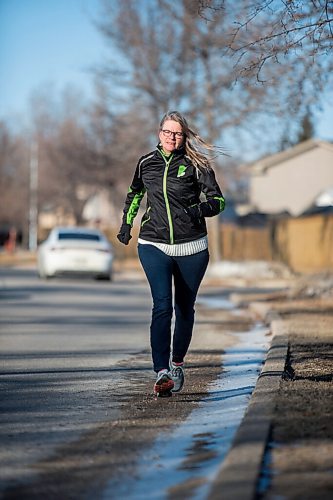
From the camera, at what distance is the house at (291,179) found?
5225 cm

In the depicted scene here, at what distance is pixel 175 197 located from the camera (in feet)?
25.3

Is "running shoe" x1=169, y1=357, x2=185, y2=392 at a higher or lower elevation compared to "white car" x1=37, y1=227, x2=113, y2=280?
lower

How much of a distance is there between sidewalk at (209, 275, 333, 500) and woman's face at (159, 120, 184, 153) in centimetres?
182

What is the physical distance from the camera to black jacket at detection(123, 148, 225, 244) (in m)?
7.72

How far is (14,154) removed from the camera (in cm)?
7325

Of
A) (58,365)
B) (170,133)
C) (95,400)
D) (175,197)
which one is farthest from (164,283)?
(58,365)

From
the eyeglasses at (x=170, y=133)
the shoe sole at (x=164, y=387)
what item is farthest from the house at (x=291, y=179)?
the shoe sole at (x=164, y=387)

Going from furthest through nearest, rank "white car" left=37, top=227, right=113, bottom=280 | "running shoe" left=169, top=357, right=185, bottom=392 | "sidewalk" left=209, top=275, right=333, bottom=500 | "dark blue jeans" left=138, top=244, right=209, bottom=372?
"white car" left=37, top=227, right=113, bottom=280
"running shoe" left=169, top=357, right=185, bottom=392
"dark blue jeans" left=138, top=244, right=209, bottom=372
"sidewalk" left=209, top=275, right=333, bottom=500

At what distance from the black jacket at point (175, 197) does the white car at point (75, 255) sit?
19.1 meters

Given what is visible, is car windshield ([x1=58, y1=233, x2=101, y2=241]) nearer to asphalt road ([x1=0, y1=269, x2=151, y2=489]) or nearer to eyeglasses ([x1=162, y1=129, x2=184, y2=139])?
asphalt road ([x1=0, y1=269, x2=151, y2=489])

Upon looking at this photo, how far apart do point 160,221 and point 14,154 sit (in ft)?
219

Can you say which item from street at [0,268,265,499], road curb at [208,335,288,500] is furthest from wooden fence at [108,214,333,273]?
road curb at [208,335,288,500]

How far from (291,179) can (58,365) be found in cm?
4548

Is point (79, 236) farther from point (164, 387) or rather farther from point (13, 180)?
point (13, 180)
